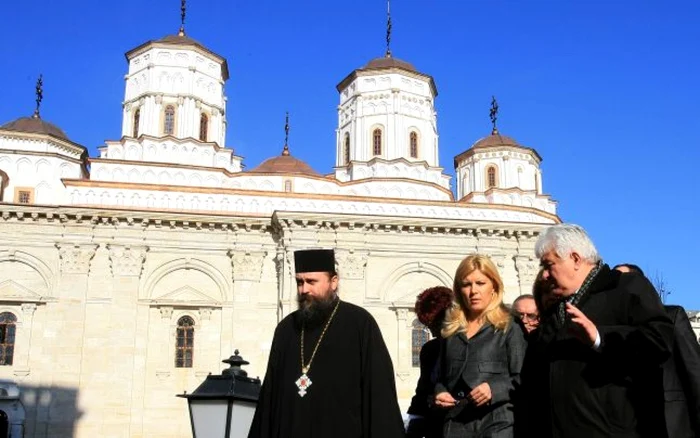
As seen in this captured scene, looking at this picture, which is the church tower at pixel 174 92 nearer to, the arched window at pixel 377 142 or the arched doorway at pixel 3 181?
the arched doorway at pixel 3 181

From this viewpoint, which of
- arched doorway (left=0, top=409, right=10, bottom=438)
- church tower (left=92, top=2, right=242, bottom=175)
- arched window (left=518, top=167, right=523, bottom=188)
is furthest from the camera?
arched window (left=518, top=167, right=523, bottom=188)

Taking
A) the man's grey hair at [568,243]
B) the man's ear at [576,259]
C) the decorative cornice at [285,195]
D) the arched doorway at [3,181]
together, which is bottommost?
the man's ear at [576,259]

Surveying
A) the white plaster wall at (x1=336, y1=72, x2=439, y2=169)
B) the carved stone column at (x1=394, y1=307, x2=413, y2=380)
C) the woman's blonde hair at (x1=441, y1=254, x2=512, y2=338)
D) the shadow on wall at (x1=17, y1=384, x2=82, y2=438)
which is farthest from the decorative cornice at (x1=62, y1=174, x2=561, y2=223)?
the woman's blonde hair at (x1=441, y1=254, x2=512, y2=338)

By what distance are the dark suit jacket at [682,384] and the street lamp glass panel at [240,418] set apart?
3.49 metres

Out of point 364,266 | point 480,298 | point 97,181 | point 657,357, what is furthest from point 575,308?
point 97,181

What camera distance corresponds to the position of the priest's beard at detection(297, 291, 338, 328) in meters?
5.17

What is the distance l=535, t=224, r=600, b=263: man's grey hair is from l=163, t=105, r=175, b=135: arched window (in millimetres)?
27090

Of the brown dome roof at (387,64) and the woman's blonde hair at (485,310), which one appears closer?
the woman's blonde hair at (485,310)

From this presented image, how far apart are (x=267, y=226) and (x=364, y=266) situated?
343 cm

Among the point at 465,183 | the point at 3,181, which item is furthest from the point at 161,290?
the point at 465,183

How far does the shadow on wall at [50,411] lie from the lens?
22.7 m

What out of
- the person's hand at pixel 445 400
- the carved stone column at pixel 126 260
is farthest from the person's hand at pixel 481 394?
the carved stone column at pixel 126 260

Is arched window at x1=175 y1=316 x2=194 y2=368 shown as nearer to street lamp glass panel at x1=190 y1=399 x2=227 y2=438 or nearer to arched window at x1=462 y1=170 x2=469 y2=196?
arched window at x1=462 y1=170 x2=469 y2=196

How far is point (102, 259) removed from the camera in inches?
953
